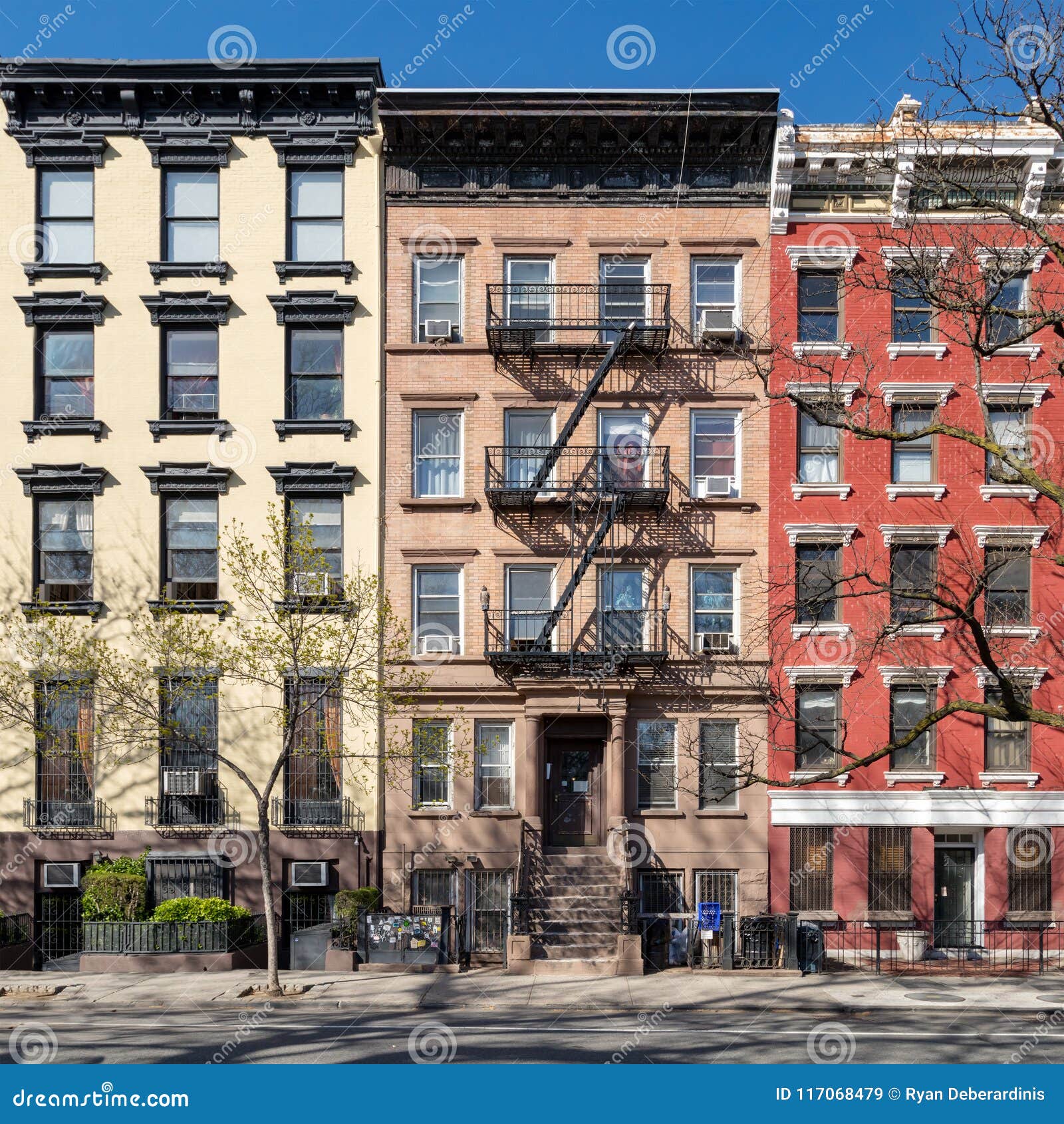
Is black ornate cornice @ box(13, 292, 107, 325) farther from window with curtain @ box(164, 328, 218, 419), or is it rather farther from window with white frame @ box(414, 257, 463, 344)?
window with white frame @ box(414, 257, 463, 344)

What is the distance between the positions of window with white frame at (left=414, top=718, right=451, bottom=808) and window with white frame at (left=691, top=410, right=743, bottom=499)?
763 cm

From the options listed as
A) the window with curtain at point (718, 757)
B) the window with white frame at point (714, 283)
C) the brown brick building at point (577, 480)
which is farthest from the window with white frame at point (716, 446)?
the window with curtain at point (718, 757)

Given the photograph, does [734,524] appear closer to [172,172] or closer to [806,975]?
[806,975]

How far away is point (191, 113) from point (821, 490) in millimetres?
16258

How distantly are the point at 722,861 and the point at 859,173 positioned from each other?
1530 cm

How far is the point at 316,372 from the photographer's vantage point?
26.1 metres

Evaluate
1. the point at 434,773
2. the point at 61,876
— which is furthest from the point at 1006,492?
the point at 61,876

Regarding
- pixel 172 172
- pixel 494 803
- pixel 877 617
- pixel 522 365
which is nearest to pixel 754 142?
pixel 522 365

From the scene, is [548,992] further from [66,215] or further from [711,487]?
[66,215]

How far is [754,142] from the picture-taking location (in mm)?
26109

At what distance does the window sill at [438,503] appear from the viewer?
25.7 meters

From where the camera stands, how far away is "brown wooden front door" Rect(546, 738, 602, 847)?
2553 cm

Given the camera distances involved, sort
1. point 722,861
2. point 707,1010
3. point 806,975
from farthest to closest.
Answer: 1. point 722,861
2. point 806,975
3. point 707,1010

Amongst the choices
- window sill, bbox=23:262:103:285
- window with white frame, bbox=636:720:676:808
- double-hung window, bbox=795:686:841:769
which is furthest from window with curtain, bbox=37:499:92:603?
double-hung window, bbox=795:686:841:769
